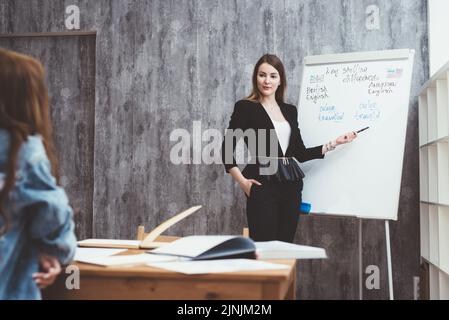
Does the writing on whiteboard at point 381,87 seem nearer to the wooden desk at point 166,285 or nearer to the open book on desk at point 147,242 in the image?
the open book on desk at point 147,242

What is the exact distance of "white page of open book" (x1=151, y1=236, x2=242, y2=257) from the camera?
4.21ft

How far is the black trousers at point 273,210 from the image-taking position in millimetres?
2664

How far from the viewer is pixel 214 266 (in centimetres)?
116

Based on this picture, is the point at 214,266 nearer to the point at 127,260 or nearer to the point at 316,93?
the point at 127,260

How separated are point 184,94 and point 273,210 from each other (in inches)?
52.8

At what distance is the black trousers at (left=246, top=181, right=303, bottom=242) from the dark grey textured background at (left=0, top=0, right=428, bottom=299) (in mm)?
768

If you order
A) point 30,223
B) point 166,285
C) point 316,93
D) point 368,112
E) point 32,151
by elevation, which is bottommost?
point 166,285

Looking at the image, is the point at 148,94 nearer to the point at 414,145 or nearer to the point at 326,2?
the point at 326,2

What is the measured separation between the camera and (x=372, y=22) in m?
3.42

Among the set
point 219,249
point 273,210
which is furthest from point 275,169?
point 219,249

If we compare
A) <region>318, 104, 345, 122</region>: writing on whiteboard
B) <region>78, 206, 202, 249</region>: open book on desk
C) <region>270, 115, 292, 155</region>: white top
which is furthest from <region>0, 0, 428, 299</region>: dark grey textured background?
<region>78, 206, 202, 249</region>: open book on desk

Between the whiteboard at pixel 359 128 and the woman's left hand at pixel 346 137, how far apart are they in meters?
0.05

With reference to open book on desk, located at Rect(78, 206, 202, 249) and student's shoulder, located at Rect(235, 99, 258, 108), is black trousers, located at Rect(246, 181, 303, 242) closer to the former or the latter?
student's shoulder, located at Rect(235, 99, 258, 108)

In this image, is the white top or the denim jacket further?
the white top
